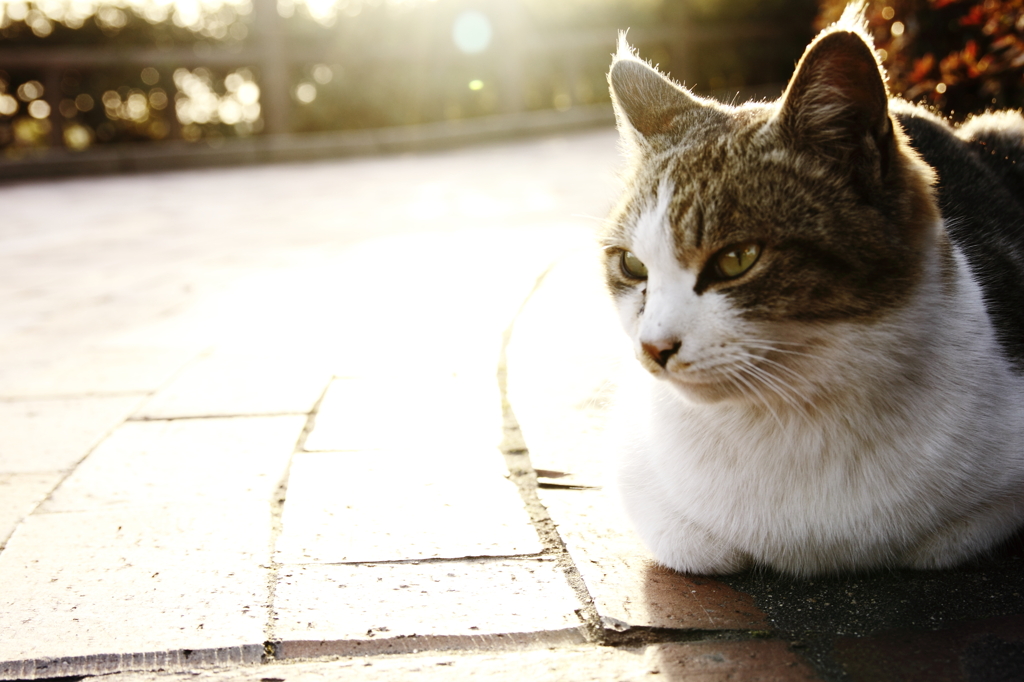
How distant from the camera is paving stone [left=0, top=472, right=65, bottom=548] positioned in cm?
197

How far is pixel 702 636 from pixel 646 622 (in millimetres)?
98

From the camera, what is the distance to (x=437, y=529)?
1.83m

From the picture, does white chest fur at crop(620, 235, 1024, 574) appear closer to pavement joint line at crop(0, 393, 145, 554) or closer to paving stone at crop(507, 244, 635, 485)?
paving stone at crop(507, 244, 635, 485)

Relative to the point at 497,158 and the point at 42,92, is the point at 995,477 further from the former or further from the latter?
the point at 42,92

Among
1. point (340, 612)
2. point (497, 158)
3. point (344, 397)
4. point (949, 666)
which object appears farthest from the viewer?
point (497, 158)

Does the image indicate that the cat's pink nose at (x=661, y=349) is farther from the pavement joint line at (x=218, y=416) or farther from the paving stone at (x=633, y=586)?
the pavement joint line at (x=218, y=416)

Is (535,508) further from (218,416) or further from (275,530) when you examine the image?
(218,416)

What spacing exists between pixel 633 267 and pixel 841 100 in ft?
1.58

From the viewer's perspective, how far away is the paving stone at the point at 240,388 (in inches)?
104

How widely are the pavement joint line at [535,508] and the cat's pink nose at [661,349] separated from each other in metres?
0.46

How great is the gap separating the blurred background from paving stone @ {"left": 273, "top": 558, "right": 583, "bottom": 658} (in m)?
8.19

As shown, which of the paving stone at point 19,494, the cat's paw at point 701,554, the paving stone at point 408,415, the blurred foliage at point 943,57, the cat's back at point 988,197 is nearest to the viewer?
the cat's paw at point 701,554

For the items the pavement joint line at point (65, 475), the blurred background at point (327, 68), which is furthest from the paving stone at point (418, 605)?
the blurred background at point (327, 68)

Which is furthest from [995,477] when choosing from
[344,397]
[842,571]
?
[344,397]
